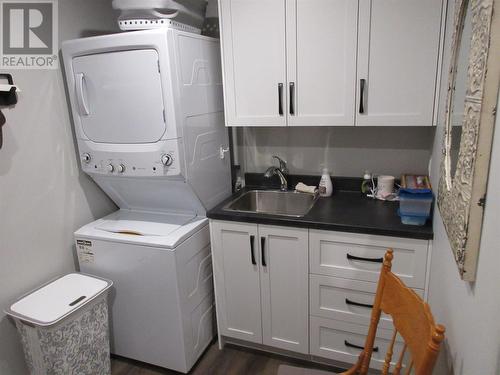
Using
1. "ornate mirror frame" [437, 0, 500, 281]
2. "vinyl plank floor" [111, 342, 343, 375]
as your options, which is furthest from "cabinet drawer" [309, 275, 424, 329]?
"ornate mirror frame" [437, 0, 500, 281]

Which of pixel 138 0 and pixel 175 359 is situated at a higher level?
pixel 138 0

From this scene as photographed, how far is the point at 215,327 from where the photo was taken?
7.68 ft

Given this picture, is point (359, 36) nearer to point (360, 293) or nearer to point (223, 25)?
point (223, 25)

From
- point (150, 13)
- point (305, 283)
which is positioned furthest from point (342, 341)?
point (150, 13)

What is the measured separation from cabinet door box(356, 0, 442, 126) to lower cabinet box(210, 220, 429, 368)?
63cm

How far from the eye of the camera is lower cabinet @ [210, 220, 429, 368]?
1759mm

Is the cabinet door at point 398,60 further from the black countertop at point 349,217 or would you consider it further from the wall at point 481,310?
the wall at point 481,310

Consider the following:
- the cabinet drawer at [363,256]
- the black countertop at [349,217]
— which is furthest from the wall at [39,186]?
the cabinet drawer at [363,256]

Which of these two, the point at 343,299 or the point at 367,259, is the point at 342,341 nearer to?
the point at 343,299

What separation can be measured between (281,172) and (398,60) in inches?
37.8

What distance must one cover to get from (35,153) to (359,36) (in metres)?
1.73

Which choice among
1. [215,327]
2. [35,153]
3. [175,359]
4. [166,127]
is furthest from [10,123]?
[215,327]

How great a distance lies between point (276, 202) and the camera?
243 centimetres

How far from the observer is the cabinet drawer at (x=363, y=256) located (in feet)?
5.50
